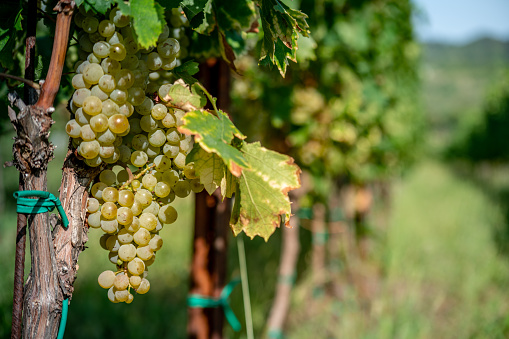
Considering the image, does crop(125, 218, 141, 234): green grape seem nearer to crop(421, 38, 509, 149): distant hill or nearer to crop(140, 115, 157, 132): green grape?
crop(140, 115, 157, 132): green grape

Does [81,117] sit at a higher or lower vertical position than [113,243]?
higher

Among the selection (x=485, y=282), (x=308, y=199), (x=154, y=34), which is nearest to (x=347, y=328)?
(x=308, y=199)

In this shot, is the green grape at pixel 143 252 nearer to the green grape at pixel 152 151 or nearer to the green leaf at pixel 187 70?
the green grape at pixel 152 151

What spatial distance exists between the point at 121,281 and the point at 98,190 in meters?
0.18

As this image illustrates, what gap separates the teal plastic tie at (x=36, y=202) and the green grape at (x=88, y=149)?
0.32 ft

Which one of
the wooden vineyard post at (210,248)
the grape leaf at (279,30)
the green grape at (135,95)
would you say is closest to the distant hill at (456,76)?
the wooden vineyard post at (210,248)

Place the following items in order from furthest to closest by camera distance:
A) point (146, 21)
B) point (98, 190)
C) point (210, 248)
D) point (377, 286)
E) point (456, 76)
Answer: point (456, 76)
point (377, 286)
point (210, 248)
point (98, 190)
point (146, 21)

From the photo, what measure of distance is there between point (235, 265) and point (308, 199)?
1346 mm

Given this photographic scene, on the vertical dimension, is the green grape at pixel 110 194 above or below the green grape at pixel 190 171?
below

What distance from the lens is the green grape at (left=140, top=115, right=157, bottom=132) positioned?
0.77 meters

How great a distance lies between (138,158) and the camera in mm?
777

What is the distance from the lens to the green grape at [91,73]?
2.29 feet

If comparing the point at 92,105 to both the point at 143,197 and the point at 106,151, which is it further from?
the point at 143,197

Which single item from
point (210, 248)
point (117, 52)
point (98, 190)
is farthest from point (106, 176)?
point (210, 248)
